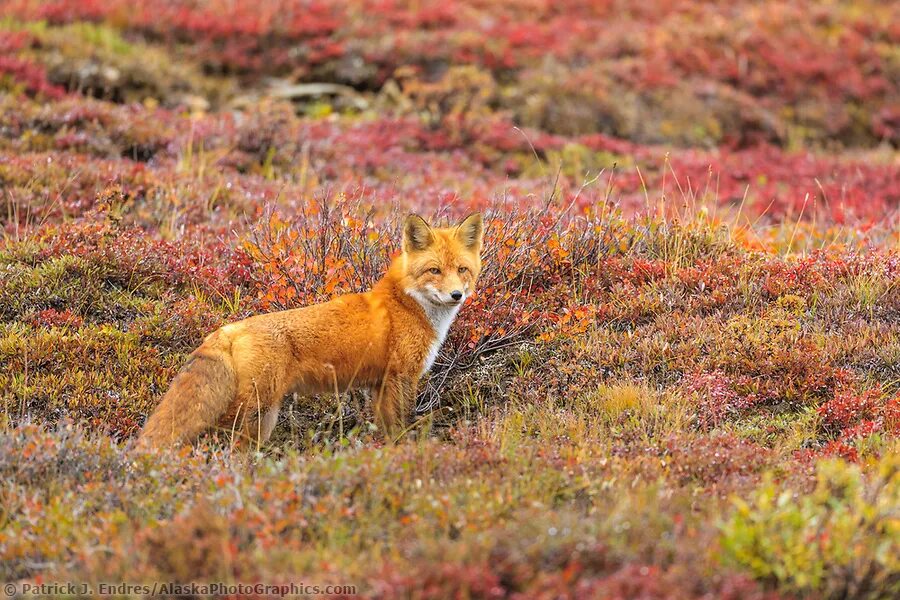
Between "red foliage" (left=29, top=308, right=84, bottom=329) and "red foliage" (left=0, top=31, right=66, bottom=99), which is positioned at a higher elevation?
"red foliage" (left=0, top=31, right=66, bottom=99)

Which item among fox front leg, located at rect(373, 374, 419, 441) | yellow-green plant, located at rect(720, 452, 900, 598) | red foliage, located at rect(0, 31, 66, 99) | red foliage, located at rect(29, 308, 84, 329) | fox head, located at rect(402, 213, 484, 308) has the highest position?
red foliage, located at rect(0, 31, 66, 99)

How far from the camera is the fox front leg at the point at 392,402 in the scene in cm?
676

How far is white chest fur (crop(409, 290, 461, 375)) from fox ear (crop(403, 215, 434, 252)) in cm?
35

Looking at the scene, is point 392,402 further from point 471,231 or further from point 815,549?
point 815,549

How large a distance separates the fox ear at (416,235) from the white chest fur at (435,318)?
0.35 metres

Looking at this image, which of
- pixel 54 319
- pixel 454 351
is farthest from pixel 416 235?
pixel 54 319

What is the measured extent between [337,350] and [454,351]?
1.53 metres

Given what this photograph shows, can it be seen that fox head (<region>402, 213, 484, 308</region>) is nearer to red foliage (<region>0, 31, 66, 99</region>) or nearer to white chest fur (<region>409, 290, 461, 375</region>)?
white chest fur (<region>409, 290, 461, 375</region>)

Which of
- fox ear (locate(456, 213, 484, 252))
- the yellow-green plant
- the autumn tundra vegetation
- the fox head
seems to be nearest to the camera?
the yellow-green plant

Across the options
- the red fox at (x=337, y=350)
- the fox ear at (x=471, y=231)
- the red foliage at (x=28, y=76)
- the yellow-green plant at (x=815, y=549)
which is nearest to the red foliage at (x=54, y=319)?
the red fox at (x=337, y=350)

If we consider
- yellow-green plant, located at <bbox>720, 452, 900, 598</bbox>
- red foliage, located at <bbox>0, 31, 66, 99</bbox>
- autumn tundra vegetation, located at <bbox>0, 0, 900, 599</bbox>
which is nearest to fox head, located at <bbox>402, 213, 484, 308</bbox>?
autumn tundra vegetation, located at <bbox>0, 0, 900, 599</bbox>

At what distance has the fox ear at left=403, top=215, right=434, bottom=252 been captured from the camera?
6822 mm

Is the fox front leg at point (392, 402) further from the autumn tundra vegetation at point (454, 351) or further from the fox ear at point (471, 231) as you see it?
the fox ear at point (471, 231)

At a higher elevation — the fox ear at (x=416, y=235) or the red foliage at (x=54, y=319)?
the fox ear at (x=416, y=235)
